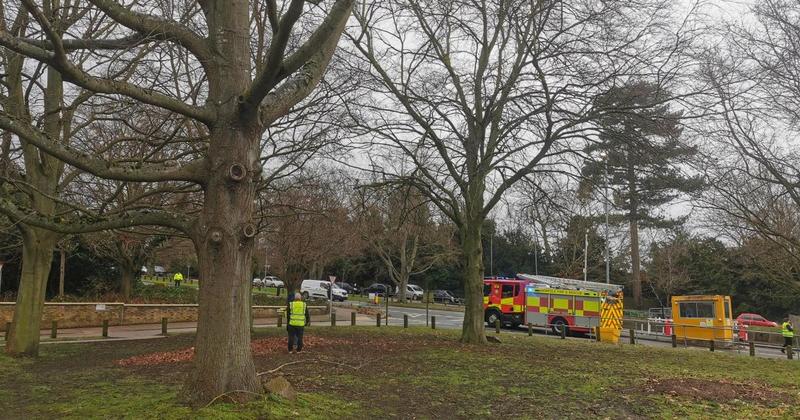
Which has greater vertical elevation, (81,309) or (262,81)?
(262,81)

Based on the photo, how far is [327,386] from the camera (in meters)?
8.52

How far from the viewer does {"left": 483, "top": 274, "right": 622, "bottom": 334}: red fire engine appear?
1040 inches

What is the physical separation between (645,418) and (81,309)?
22.3 metres

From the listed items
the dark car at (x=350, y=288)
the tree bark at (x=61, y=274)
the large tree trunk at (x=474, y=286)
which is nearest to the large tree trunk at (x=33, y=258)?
the large tree trunk at (x=474, y=286)

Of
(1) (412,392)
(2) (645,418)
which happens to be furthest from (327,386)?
(2) (645,418)

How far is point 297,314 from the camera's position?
13.5m

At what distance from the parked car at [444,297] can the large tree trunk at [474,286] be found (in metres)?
40.7

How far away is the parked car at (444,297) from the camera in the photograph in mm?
57428

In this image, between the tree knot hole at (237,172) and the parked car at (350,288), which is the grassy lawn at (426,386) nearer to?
the tree knot hole at (237,172)

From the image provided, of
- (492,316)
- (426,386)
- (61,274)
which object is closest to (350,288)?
(492,316)

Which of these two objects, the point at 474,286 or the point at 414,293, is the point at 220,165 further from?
the point at 414,293

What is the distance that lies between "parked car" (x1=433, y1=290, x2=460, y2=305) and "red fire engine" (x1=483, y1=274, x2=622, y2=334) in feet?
92.4

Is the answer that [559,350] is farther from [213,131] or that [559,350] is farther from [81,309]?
[81,309]

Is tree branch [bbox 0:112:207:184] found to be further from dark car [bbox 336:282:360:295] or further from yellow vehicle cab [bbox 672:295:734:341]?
dark car [bbox 336:282:360:295]
